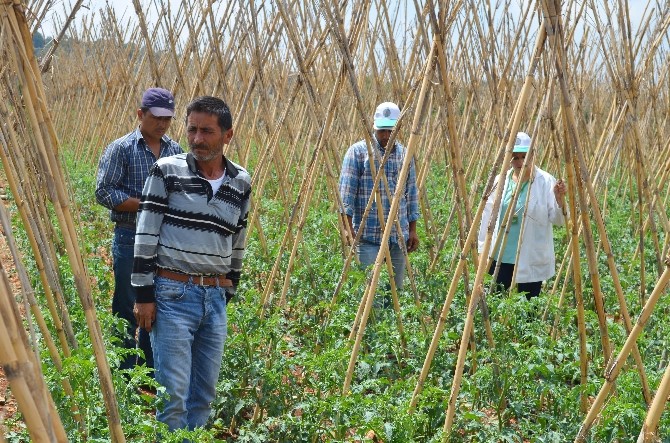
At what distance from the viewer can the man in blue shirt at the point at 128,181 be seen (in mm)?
3219

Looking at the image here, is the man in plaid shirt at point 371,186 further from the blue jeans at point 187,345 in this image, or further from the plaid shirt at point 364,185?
the blue jeans at point 187,345

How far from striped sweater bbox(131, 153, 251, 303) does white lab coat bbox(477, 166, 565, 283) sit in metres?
2.09

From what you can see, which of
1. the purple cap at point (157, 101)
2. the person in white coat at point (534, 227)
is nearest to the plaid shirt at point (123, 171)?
the purple cap at point (157, 101)

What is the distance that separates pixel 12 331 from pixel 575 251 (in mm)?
1816

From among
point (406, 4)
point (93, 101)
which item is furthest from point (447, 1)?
point (93, 101)

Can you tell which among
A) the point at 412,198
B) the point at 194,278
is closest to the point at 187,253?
the point at 194,278

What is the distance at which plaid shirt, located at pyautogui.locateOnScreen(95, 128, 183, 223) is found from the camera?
321 cm

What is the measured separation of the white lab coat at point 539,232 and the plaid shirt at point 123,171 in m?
1.97

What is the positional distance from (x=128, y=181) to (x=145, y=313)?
103cm

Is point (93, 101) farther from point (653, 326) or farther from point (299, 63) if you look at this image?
point (653, 326)

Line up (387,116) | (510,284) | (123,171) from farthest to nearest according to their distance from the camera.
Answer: (510,284) → (387,116) → (123,171)

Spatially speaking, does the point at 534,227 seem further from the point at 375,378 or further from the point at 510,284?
the point at 375,378

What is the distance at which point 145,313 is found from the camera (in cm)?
244

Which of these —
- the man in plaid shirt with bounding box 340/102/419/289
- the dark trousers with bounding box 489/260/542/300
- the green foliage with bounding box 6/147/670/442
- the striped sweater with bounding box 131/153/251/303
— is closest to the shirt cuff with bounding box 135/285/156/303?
the striped sweater with bounding box 131/153/251/303
